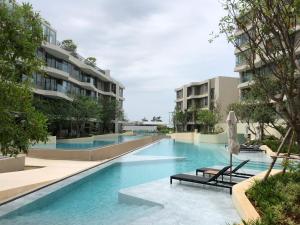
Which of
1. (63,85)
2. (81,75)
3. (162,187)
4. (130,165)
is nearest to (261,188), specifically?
(162,187)

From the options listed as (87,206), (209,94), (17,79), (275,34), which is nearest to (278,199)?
(275,34)

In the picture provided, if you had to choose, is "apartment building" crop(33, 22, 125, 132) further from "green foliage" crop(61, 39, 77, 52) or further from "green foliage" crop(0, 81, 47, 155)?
"green foliage" crop(0, 81, 47, 155)

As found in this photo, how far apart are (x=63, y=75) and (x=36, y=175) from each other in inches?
1359

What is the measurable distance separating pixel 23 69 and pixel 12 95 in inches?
29.6

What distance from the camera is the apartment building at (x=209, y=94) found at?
67.9 m

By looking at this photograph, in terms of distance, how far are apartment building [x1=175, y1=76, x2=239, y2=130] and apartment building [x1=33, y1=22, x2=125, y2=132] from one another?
64.2ft

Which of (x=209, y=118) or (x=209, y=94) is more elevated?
(x=209, y=94)

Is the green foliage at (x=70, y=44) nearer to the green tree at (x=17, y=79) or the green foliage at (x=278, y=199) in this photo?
the green foliage at (x=278, y=199)

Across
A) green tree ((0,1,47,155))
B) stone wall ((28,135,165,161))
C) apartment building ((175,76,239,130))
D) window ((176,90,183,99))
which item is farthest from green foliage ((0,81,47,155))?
window ((176,90,183,99))

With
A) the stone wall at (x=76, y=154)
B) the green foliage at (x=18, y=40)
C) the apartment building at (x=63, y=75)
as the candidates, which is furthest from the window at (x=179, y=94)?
the green foliage at (x=18, y=40)

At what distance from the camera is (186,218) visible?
29.2 feet

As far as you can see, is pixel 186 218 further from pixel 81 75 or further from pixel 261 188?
pixel 81 75

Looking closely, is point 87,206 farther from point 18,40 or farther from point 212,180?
point 18,40

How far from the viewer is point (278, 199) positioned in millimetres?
8328
